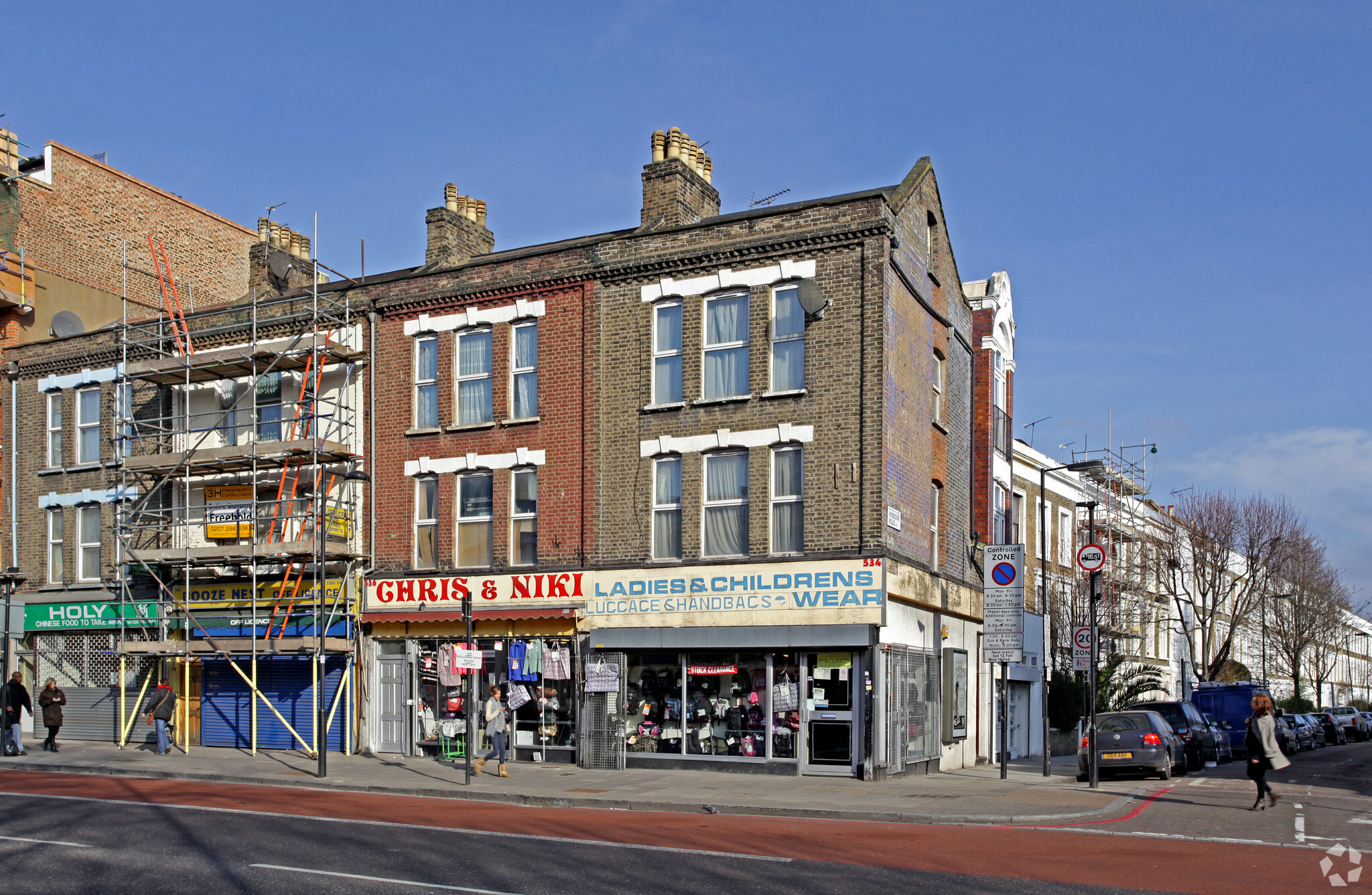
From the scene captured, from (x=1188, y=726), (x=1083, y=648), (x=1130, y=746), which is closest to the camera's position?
(x=1130, y=746)

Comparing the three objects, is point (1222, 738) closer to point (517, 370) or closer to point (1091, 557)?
point (1091, 557)

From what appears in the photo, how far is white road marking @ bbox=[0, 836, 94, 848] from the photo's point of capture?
1264 cm

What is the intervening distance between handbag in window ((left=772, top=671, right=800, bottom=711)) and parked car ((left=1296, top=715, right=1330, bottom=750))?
31956 mm

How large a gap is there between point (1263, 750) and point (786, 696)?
26.3 ft

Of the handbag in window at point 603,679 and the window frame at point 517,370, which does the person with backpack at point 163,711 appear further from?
the handbag in window at point 603,679

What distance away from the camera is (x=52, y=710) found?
2694 cm

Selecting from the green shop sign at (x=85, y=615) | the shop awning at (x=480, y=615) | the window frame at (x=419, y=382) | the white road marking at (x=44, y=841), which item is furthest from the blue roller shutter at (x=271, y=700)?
the white road marking at (x=44, y=841)

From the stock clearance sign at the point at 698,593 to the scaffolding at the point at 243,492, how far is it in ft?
9.33

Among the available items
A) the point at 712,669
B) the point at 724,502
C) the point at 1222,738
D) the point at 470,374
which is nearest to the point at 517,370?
the point at 470,374

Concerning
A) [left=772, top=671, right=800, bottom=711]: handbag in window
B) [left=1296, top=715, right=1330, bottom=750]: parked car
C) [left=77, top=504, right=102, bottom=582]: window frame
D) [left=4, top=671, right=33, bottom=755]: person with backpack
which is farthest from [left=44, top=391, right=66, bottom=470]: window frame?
[left=1296, top=715, right=1330, bottom=750]: parked car

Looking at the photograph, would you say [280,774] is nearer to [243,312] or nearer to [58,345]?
[243,312]

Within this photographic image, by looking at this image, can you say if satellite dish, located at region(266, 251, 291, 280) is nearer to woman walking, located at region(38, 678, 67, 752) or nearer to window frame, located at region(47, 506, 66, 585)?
window frame, located at region(47, 506, 66, 585)

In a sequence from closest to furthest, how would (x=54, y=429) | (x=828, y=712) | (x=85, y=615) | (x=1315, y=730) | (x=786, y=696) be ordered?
(x=828, y=712) < (x=786, y=696) < (x=85, y=615) < (x=54, y=429) < (x=1315, y=730)

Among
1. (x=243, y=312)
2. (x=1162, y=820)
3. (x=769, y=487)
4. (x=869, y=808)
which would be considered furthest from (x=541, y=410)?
(x=1162, y=820)
